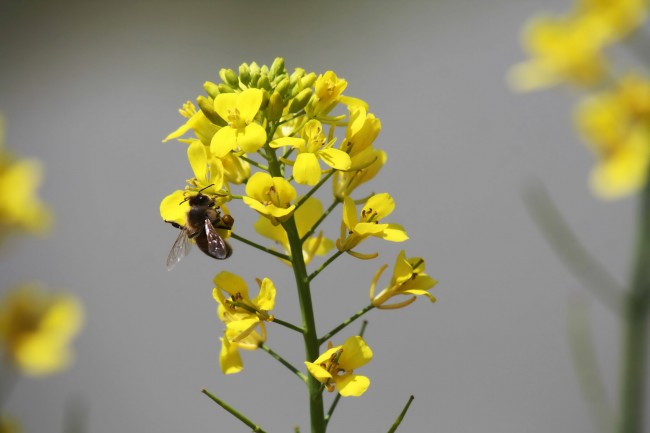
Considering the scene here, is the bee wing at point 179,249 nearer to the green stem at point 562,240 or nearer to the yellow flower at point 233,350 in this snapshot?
the yellow flower at point 233,350

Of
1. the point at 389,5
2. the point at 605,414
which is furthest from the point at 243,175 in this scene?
the point at 389,5

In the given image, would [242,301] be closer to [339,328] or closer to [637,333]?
[339,328]

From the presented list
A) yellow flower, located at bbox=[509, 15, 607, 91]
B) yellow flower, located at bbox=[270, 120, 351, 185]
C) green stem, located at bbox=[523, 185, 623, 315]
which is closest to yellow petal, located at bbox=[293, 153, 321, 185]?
yellow flower, located at bbox=[270, 120, 351, 185]

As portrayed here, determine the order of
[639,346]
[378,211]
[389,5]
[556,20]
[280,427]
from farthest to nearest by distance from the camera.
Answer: [389,5]
[280,427]
[556,20]
[639,346]
[378,211]

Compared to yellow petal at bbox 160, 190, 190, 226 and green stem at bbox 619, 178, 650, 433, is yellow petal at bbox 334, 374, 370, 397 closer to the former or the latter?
yellow petal at bbox 160, 190, 190, 226

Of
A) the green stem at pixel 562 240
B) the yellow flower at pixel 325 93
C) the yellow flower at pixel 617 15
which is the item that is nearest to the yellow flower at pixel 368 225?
the yellow flower at pixel 325 93

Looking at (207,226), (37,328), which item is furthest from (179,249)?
(37,328)

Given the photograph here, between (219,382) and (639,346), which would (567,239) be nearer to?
(639,346)
